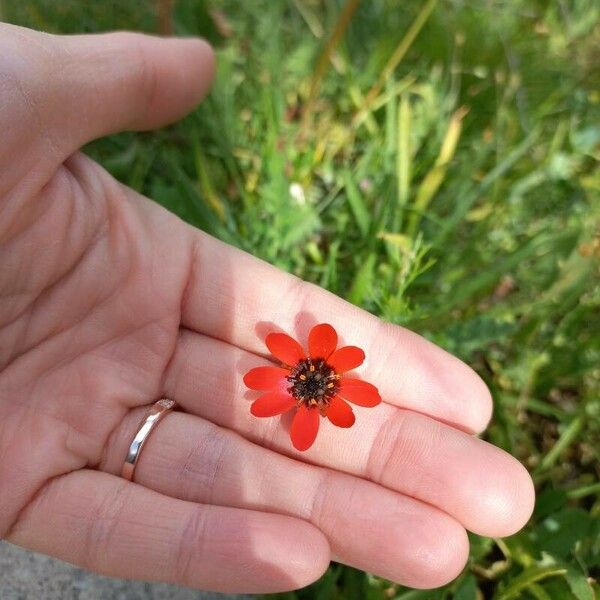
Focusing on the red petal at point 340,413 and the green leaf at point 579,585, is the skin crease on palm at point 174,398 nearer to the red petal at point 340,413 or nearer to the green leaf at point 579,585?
the red petal at point 340,413

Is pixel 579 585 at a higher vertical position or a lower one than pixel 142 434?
higher

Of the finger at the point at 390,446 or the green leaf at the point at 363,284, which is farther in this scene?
the green leaf at the point at 363,284

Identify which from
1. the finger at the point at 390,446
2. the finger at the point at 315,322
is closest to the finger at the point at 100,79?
the finger at the point at 315,322

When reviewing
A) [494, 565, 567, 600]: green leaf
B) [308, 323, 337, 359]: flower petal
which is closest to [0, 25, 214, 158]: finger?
[308, 323, 337, 359]: flower petal

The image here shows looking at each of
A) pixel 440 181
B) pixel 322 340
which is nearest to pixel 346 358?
pixel 322 340

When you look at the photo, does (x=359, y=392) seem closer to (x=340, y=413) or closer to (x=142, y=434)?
(x=340, y=413)

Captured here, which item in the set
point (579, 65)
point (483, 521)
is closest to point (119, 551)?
point (483, 521)
